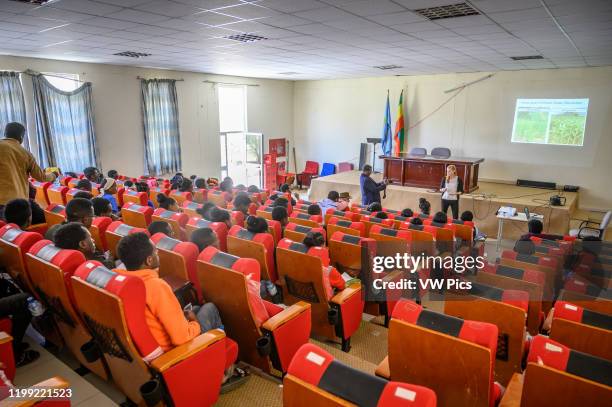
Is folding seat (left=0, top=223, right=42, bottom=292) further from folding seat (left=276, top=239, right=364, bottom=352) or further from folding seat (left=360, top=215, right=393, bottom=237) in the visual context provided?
folding seat (left=360, top=215, right=393, bottom=237)

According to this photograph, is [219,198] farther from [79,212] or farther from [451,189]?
[451,189]

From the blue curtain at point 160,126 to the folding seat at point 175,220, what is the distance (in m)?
5.90

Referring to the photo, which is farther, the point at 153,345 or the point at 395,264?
the point at 395,264

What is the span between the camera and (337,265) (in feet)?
12.1

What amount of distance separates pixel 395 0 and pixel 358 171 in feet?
28.9

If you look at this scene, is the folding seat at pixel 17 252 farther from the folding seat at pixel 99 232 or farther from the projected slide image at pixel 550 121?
the projected slide image at pixel 550 121

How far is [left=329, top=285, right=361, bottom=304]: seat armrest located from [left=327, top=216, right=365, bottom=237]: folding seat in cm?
109

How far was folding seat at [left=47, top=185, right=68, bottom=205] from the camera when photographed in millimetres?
5191

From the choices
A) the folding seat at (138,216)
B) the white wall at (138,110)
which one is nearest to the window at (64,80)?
the white wall at (138,110)

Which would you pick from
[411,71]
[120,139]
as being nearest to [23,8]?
[120,139]

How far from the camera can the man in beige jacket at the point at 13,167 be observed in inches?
155

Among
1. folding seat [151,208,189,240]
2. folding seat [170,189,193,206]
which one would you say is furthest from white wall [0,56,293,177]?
Answer: folding seat [151,208,189,240]

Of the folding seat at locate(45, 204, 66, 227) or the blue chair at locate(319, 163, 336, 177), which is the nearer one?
the folding seat at locate(45, 204, 66, 227)

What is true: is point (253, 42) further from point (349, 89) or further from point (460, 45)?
point (349, 89)
